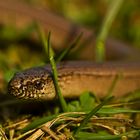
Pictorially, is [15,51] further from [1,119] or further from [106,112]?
[106,112]

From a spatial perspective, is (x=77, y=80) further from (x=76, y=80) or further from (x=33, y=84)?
(x=33, y=84)

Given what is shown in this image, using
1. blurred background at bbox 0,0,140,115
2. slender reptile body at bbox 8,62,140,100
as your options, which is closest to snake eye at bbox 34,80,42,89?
slender reptile body at bbox 8,62,140,100

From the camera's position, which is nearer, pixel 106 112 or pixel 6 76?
pixel 106 112

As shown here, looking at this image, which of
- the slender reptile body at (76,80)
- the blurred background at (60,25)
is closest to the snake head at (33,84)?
the slender reptile body at (76,80)

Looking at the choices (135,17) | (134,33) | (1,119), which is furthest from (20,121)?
(135,17)

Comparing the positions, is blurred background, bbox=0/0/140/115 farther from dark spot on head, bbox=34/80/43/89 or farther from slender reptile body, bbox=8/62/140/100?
dark spot on head, bbox=34/80/43/89

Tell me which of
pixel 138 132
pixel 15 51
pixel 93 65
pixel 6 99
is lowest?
pixel 138 132

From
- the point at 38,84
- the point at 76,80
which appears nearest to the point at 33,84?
the point at 38,84
